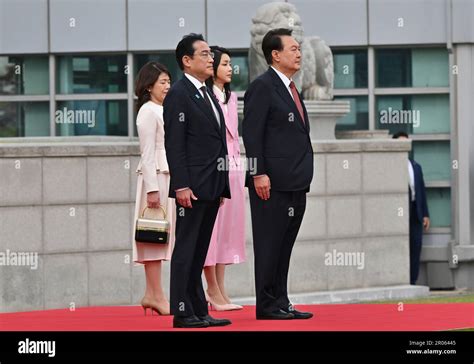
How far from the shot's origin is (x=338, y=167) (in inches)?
716

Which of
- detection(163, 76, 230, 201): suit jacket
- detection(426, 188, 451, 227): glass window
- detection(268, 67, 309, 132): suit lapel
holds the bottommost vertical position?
detection(426, 188, 451, 227): glass window

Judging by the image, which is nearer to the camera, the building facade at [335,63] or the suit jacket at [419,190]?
the suit jacket at [419,190]

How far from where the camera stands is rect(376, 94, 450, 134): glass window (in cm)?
2211

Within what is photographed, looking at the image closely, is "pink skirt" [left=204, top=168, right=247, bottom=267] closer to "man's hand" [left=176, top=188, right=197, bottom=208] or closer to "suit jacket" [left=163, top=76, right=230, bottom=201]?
"suit jacket" [left=163, top=76, right=230, bottom=201]

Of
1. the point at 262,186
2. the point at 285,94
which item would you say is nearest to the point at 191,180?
the point at 262,186

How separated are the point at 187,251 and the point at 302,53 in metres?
7.72

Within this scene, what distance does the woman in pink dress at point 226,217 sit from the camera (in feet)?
45.3

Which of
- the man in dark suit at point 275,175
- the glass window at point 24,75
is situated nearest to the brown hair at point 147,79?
the man in dark suit at point 275,175

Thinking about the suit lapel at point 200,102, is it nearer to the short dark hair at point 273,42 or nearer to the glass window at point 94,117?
the short dark hair at point 273,42

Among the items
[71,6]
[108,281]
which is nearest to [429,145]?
A: [71,6]

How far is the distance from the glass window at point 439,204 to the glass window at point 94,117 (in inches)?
168

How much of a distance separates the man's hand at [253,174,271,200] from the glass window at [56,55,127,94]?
10.7m

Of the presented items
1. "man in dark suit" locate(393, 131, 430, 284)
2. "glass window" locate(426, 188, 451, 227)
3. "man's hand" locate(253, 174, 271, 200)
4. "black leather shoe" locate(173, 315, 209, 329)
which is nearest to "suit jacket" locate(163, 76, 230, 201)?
"man's hand" locate(253, 174, 271, 200)
